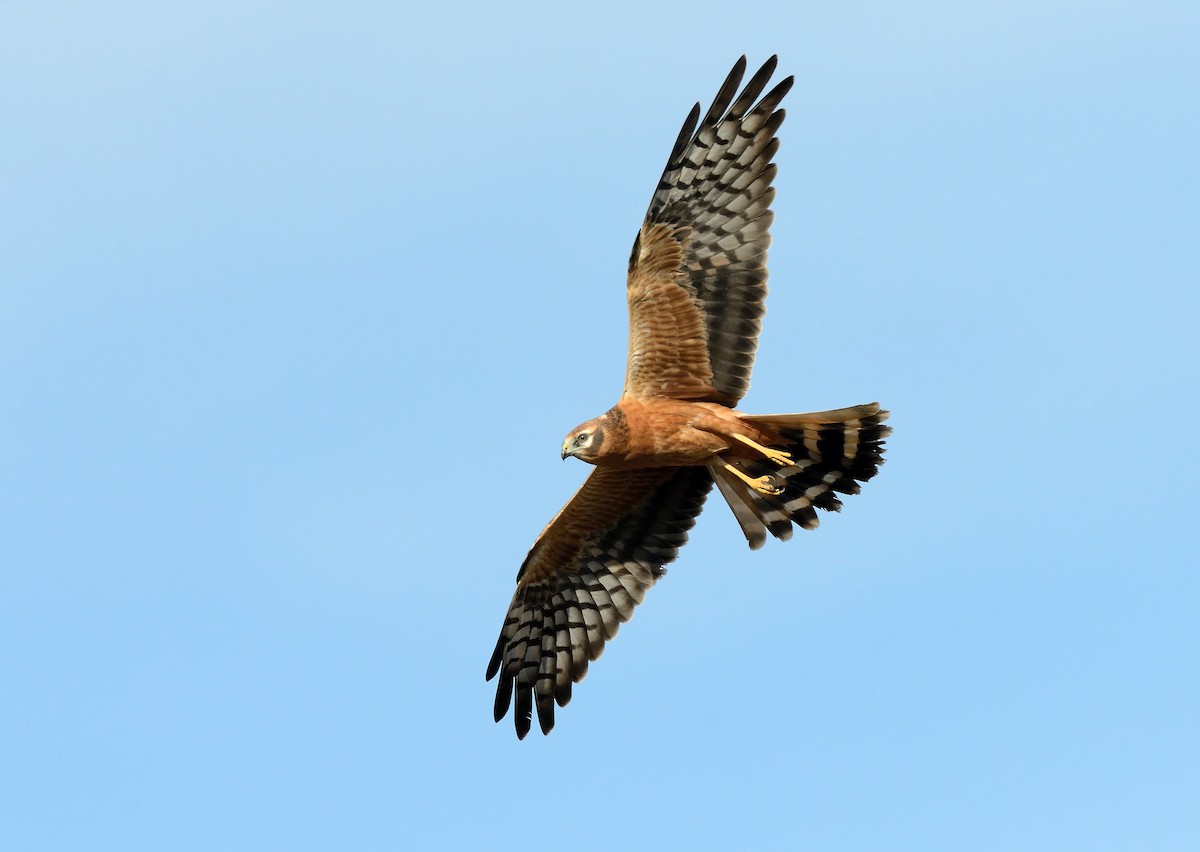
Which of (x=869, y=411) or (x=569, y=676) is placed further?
(x=569, y=676)

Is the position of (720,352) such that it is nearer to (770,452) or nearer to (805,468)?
(770,452)

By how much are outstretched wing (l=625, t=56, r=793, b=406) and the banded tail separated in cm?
55

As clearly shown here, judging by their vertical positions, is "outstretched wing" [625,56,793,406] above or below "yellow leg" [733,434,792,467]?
above

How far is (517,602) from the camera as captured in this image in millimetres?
14164

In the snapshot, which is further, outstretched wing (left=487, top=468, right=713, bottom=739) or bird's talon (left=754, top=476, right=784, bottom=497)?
outstretched wing (left=487, top=468, right=713, bottom=739)

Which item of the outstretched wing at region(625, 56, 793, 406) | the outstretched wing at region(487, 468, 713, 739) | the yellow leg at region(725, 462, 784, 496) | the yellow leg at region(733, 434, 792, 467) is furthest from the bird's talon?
the outstretched wing at region(487, 468, 713, 739)

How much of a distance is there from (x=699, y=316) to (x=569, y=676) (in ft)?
11.9

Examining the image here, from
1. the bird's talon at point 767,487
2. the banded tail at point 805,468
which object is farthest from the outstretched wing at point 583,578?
the bird's talon at point 767,487

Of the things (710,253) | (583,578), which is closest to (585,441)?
(710,253)

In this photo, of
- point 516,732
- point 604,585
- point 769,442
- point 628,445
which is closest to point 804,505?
point 769,442

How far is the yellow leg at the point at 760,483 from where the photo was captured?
1217 cm

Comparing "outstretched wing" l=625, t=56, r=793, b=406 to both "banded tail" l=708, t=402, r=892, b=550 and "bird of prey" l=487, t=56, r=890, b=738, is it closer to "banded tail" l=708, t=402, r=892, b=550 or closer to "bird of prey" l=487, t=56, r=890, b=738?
"bird of prey" l=487, t=56, r=890, b=738

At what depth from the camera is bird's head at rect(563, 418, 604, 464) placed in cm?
1185

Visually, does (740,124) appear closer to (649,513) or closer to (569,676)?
(649,513)
